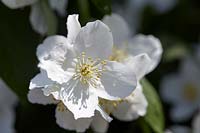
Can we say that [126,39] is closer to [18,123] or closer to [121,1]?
[18,123]

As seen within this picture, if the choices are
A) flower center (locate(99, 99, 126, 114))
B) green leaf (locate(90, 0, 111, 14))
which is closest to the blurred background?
green leaf (locate(90, 0, 111, 14))

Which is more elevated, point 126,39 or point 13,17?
point 13,17

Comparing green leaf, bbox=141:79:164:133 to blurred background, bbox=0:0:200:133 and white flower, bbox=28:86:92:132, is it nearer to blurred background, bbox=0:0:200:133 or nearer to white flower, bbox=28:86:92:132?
blurred background, bbox=0:0:200:133

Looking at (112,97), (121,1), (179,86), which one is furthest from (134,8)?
(112,97)

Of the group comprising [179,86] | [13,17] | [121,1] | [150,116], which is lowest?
[179,86]

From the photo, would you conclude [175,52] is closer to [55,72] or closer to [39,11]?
[39,11]

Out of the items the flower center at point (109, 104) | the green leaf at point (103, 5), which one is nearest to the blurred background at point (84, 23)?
the green leaf at point (103, 5)
